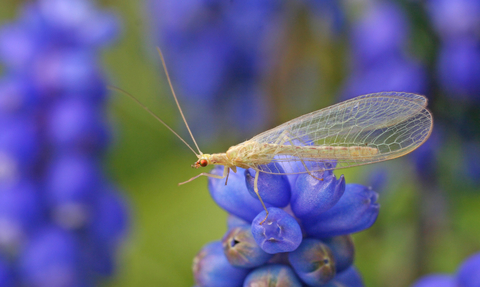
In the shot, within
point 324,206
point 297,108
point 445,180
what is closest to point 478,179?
point 445,180

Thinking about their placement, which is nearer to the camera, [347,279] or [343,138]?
[347,279]

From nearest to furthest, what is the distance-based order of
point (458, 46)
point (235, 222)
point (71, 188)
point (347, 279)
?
point (347, 279) → point (235, 222) → point (458, 46) → point (71, 188)

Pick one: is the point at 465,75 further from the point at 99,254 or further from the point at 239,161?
the point at 99,254

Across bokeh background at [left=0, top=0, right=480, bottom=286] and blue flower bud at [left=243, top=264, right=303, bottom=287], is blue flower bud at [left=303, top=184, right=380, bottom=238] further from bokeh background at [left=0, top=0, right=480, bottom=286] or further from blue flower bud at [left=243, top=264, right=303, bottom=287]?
bokeh background at [left=0, top=0, right=480, bottom=286]

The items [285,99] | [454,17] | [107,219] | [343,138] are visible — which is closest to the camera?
[343,138]

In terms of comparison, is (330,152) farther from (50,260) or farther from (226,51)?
(226,51)

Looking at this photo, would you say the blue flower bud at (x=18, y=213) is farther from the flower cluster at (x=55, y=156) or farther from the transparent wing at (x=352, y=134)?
the transparent wing at (x=352, y=134)

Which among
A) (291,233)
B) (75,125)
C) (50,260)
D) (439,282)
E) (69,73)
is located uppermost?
(69,73)

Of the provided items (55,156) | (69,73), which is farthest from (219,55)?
(55,156)
